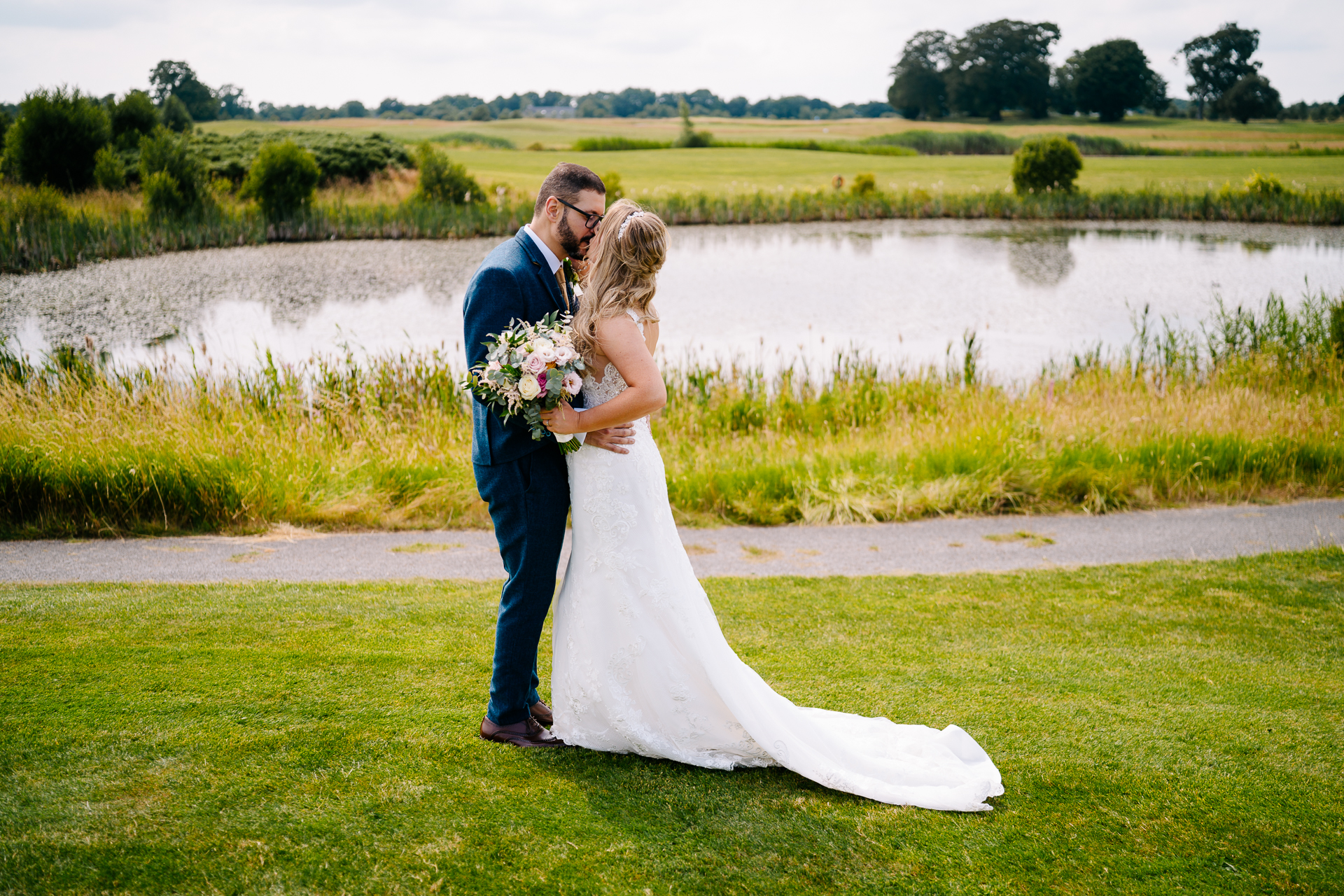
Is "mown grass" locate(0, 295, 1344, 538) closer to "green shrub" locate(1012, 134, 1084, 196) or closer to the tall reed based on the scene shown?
the tall reed

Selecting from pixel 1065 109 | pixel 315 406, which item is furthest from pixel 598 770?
pixel 1065 109

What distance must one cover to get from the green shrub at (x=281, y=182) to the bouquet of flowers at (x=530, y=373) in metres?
26.7

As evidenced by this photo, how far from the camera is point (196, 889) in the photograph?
250 centimetres

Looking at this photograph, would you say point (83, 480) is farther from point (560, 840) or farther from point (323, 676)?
point (560, 840)

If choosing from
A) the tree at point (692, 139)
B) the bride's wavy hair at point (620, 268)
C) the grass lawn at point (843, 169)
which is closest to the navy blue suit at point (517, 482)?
the bride's wavy hair at point (620, 268)

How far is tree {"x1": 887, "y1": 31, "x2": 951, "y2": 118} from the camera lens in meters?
85.5

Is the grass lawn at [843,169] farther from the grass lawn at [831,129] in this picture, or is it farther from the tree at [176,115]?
the tree at [176,115]

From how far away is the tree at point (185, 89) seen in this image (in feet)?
159

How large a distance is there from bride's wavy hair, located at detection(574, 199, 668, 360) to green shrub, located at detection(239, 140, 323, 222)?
87.5 feet

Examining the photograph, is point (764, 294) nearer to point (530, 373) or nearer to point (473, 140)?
point (530, 373)

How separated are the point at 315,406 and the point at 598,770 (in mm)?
7341

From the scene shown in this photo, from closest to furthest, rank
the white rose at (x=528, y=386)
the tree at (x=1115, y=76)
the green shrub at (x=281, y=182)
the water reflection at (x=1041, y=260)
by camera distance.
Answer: the white rose at (x=528, y=386) → the water reflection at (x=1041, y=260) → the green shrub at (x=281, y=182) → the tree at (x=1115, y=76)

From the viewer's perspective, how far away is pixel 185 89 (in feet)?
178

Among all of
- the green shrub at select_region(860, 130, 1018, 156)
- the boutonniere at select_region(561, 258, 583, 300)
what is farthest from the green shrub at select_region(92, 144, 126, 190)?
the green shrub at select_region(860, 130, 1018, 156)
